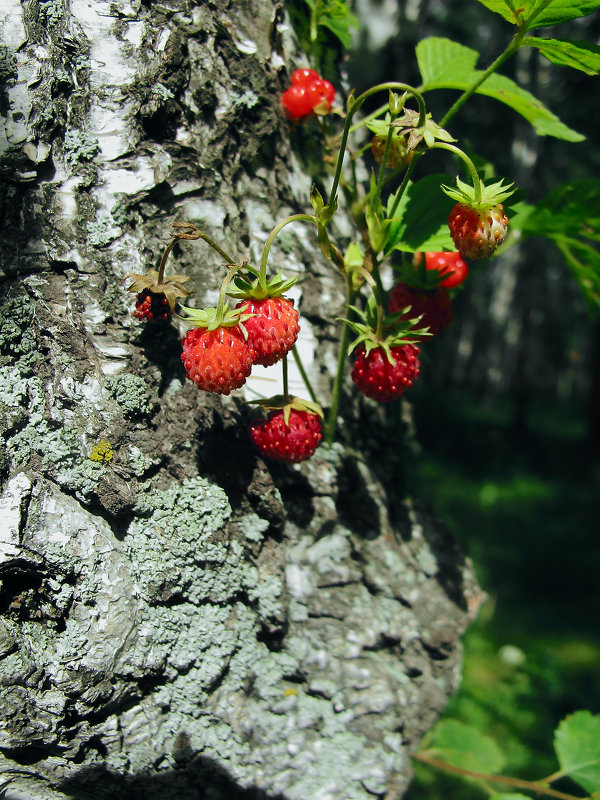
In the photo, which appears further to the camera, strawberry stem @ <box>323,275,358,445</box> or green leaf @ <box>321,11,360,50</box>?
green leaf @ <box>321,11,360,50</box>

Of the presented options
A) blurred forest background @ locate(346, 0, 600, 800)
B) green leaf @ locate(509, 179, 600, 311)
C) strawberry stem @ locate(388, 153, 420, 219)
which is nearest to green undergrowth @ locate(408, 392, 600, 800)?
blurred forest background @ locate(346, 0, 600, 800)

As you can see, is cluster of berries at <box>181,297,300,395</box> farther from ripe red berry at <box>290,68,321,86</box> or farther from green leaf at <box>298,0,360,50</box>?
green leaf at <box>298,0,360,50</box>

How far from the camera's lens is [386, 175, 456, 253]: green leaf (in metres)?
1.12

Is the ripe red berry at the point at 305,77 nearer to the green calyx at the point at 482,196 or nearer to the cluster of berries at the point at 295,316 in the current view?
the cluster of berries at the point at 295,316

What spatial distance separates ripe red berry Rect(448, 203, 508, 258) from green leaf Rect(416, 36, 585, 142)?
16.0 inches

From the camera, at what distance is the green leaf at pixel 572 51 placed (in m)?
0.97

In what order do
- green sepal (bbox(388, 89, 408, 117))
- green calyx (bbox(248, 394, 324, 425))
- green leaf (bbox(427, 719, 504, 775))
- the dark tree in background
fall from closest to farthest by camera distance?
1. green sepal (bbox(388, 89, 408, 117))
2. green calyx (bbox(248, 394, 324, 425))
3. green leaf (bbox(427, 719, 504, 775))
4. the dark tree in background

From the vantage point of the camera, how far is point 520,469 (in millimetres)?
8711

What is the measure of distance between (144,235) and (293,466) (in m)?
0.53

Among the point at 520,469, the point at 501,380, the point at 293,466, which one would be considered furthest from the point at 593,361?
the point at 501,380

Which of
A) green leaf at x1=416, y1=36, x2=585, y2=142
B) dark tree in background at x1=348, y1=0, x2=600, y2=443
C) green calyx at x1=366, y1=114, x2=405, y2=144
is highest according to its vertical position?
dark tree in background at x1=348, y1=0, x2=600, y2=443

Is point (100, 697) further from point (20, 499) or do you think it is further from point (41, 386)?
point (41, 386)

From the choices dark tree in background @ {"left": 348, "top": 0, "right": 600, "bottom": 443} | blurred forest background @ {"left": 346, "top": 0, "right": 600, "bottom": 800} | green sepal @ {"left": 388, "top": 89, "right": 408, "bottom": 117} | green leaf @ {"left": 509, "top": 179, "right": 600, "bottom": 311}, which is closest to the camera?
green sepal @ {"left": 388, "top": 89, "right": 408, "bottom": 117}

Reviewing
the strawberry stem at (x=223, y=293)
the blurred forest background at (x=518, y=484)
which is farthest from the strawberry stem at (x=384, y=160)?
the blurred forest background at (x=518, y=484)
